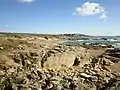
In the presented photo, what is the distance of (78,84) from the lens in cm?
1248

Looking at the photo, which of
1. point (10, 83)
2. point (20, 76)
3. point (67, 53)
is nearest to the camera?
point (10, 83)

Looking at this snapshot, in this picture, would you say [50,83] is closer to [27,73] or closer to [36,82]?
[36,82]

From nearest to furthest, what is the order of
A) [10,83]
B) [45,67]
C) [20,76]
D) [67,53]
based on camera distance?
[10,83]
[20,76]
[45,67]
[67,53]

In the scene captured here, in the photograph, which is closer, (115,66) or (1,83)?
(1,83)

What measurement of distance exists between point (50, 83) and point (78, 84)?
144cm

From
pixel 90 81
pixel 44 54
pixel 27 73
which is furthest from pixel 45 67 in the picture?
pixel 90 81

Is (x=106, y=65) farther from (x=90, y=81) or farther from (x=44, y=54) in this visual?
(x=90, y=81)

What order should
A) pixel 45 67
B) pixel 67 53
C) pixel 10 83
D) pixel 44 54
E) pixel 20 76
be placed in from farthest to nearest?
pixel 67 53
pixel 44 54
pixel 45 67
pixel 20 76
pixel 10 83

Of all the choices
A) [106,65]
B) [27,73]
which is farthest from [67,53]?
[27,73]

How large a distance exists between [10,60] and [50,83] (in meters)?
6.51

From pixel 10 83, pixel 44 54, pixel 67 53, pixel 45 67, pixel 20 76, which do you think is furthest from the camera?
pixel 67 53

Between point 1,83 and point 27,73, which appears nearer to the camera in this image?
point 1,83

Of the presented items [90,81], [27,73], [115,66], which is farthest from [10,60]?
[115,66]

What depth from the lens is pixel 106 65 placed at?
67.7ft
